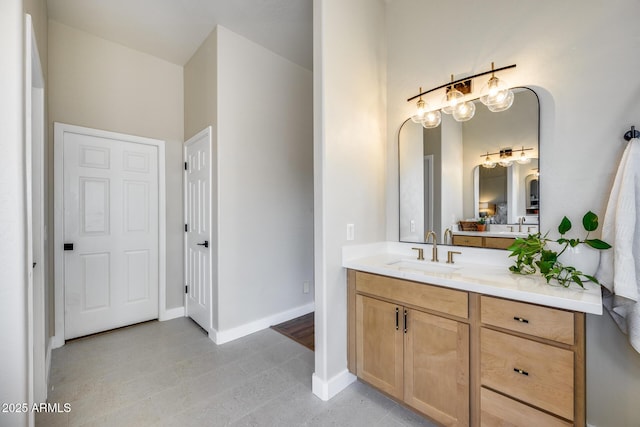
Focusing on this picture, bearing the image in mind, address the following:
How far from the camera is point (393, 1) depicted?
2.31 m

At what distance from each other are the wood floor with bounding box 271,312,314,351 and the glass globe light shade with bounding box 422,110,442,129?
85.0 inches

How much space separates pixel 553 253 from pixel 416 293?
28.5 inches

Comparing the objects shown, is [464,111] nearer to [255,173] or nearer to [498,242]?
[498,242]

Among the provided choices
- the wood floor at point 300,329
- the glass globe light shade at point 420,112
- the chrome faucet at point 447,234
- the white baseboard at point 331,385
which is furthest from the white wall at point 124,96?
the chrome faucet at point 447,234

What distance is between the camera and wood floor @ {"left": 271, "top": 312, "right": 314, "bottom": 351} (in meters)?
2.62

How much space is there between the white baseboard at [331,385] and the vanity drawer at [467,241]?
1231 mm

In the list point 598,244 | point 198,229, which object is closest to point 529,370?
point 598,244

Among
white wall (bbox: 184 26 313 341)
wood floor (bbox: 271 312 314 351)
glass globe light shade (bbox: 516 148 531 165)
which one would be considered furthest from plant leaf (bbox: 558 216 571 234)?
white wall (bbox: 184 26 313 341)

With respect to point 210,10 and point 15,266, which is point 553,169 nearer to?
point 15,266

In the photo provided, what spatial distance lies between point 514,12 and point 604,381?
216 centimetres

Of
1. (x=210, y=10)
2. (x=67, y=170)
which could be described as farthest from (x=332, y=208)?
(x=67, y=170)

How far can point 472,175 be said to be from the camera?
1.90 metres

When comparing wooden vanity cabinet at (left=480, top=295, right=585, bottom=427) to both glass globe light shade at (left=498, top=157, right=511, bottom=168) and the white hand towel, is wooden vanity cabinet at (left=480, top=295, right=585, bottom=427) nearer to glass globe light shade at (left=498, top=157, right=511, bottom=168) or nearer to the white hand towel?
the white hand towel

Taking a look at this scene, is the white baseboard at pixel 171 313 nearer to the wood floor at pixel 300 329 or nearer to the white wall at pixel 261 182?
the white wall at pixel 261 182
